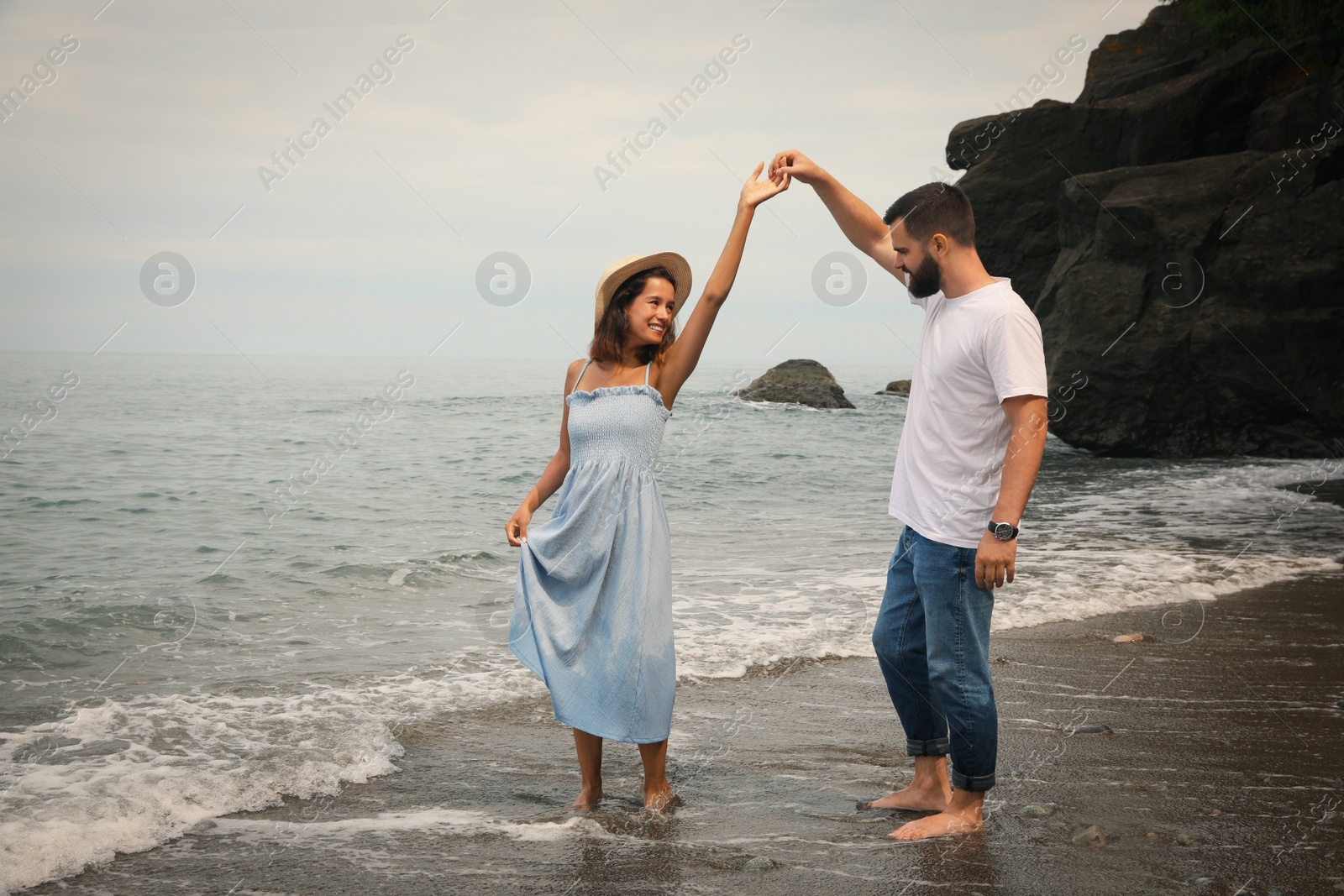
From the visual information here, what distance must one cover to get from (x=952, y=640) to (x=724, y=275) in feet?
4.29

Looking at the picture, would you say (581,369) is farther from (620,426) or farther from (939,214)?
(939,214)

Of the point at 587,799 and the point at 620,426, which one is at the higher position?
the point at 620,426

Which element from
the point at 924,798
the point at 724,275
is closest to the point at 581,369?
the point at 724,275

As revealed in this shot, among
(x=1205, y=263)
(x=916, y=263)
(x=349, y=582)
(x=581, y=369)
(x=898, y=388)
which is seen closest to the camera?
(x=916, y=263)

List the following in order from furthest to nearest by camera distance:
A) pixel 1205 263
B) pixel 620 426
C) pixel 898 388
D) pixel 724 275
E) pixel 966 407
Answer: pixel 898 388
pixel 1205 263
pixel 620 426
pixel 724 275
pixel 966 407

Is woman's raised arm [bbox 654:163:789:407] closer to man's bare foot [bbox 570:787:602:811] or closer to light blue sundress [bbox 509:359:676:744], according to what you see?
light blue sundress [bbox 509:359:676:744]

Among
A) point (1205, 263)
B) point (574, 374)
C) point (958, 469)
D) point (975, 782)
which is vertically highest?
point (1205, 263)

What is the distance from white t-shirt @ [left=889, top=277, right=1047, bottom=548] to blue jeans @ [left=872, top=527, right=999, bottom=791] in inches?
3.2

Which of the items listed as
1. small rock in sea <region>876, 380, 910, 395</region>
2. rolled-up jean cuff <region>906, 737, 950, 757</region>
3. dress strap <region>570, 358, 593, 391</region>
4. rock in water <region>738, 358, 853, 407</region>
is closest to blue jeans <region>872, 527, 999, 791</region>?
rolled-up jean cuff <region>906, 737, 950, 757</region>

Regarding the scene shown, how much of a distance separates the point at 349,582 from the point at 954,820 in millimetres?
5867

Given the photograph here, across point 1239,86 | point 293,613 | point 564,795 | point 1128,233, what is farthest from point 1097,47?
point 564,795

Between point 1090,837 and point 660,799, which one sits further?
point 660,799

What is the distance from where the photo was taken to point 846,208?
3.45 metres

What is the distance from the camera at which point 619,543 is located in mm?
3354
